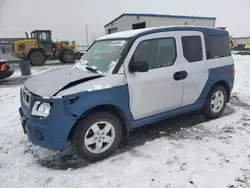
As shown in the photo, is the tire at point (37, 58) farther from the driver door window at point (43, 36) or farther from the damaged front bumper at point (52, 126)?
the damaged front bumper at point (52, 126)

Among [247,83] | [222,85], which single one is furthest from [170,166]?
[247,83]

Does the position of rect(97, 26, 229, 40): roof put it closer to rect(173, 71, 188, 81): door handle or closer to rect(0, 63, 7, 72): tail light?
rect(173, 71, 188, 81): door handle

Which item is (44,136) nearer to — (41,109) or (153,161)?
(41,109)

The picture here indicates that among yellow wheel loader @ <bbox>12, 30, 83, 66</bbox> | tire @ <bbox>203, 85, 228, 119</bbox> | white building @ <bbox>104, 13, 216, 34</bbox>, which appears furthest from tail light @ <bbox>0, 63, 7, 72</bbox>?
white building @ <bbox>104, 13, 216, 34</bbox>

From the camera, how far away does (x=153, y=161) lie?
3160 mm

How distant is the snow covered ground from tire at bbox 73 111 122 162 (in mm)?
144

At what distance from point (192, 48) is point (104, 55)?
166cm

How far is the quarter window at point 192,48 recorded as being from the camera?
3.94 m

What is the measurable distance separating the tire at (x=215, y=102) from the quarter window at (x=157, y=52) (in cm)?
137

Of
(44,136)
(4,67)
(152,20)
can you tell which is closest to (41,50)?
(4,67)

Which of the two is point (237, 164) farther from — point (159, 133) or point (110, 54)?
point (110, 54)

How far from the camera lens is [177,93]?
389cm

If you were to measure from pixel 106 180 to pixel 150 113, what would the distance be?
1.37 m

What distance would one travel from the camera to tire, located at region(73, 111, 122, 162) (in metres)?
3.04
